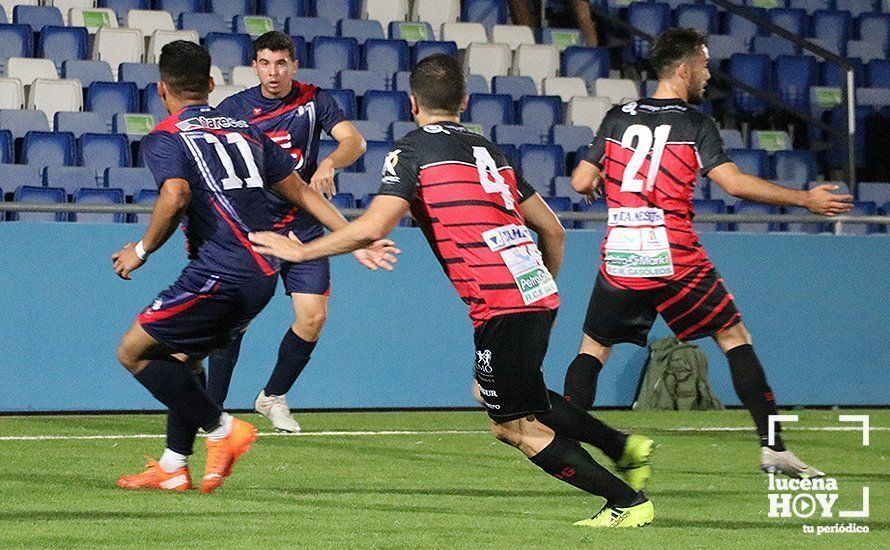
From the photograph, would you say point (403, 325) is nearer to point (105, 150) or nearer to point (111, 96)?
point (105, 150)

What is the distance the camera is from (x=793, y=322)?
11828mm

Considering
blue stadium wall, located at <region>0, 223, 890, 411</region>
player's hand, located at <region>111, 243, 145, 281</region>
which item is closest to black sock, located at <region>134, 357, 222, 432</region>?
player's hand, located at <region>111, 243, 145, 281</region>

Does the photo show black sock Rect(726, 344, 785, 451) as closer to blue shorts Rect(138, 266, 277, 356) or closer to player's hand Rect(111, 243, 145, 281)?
blue shorts Rect(138, 266, 277, 356)

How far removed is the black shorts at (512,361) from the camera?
16.7 ft

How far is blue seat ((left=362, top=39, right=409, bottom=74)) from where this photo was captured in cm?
1446

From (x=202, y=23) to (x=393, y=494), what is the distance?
9.16 metres

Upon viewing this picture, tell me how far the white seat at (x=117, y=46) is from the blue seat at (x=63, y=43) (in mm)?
147

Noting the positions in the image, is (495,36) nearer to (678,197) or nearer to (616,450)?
(678,197)

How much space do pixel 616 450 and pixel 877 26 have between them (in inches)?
518

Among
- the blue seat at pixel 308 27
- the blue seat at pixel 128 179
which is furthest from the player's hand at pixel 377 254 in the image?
the blue seat at pixel 308 27

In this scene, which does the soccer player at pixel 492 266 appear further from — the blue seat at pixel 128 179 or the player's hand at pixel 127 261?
the blue seat at pixel 128 179

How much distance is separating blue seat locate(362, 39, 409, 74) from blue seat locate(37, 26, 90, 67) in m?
2.67

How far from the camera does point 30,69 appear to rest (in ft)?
43.3

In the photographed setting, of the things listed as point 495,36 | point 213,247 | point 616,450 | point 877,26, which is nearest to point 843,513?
point 616,450
